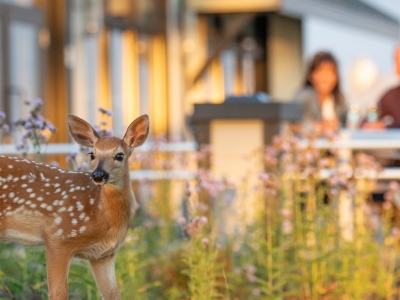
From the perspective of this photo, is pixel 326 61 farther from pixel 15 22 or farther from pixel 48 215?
pixel 48 215

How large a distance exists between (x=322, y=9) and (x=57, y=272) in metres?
14.7

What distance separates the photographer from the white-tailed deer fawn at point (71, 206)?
4.49m

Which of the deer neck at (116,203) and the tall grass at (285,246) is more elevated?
the deer neck at (116,203)

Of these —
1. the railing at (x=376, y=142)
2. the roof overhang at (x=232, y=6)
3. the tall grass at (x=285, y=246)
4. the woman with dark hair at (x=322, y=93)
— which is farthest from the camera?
the roof overhang at (x=232, y=6)

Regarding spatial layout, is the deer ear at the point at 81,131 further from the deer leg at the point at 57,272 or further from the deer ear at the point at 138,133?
the deer leg at the point at 57,272

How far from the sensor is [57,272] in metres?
4.49

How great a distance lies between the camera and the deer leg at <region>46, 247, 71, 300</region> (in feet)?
14.7

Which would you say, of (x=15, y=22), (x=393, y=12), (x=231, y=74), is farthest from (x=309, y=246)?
(x=393, y=12)

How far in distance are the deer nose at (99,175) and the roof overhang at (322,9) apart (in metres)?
11.7

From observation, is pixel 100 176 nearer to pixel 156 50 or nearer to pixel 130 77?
pixel 130 77

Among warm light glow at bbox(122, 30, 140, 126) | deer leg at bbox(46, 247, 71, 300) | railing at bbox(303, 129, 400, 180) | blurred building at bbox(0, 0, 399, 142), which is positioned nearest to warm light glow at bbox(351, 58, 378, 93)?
blurred building at bbox(0, 0, 399, 142)

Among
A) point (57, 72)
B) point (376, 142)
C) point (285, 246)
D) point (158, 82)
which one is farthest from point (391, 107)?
point (158, 82)

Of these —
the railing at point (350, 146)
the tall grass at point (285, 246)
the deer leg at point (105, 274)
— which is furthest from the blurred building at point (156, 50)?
the deer leg at point (105, 274)

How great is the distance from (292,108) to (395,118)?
6.01 feet
